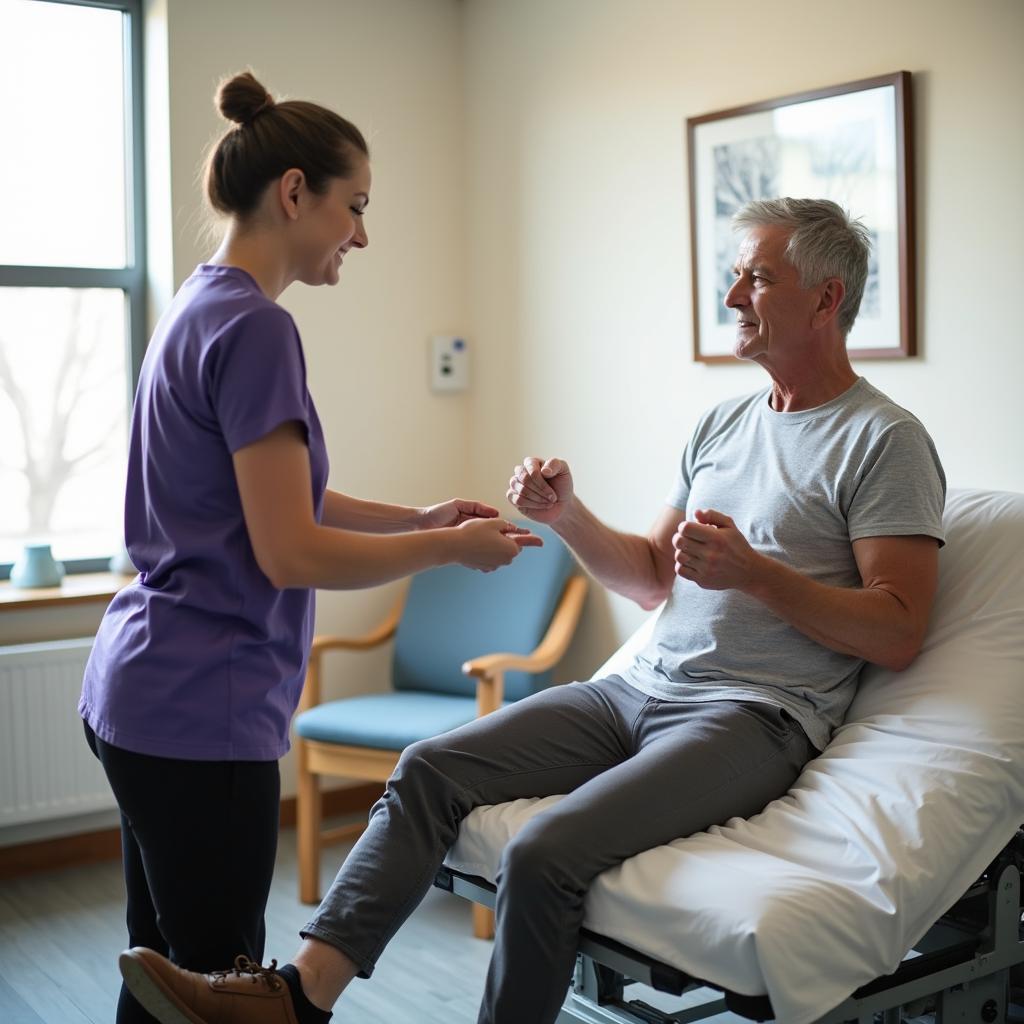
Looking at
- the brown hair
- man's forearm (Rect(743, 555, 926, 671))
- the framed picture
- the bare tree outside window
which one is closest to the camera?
the brown hair

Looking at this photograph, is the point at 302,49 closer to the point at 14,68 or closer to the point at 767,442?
the point at 14,68

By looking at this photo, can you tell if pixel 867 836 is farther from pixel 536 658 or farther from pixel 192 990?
pixel 536 658

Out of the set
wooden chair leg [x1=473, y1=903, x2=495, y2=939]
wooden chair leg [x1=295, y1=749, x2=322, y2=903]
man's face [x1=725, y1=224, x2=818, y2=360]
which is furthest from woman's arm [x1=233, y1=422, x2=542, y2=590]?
wooden chair leg [x1=295, y1=749, x2=322, y2=903]

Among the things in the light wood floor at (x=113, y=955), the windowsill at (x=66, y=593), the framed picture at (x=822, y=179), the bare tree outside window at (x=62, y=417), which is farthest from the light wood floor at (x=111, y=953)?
the framed picture at (x=822, y=179)

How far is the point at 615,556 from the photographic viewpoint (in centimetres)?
248

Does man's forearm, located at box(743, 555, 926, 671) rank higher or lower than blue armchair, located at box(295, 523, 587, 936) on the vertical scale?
higher

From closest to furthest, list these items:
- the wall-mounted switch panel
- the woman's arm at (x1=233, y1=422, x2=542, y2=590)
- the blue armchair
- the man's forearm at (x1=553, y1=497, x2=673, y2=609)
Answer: the woman's arm at (x1=233, y1=422, x2=542, y2=590) < the man's forearm at (x1=553, y1=497, x2=673, y2=609) < the blue armchair < the wall-mounted switch panel

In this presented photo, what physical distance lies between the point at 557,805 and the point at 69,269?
7.87ft

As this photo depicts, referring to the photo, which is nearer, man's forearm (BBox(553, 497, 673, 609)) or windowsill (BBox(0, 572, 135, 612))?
man's forearm (BBox(553, 497, 673, 609))

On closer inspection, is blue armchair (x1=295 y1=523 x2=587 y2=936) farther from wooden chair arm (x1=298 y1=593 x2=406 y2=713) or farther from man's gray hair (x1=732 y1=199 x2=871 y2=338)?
man's gray hair (x1=732 y1=199 x2=871 y2=338)

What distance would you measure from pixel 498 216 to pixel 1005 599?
2.23 metres

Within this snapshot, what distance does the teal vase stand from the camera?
348 cm

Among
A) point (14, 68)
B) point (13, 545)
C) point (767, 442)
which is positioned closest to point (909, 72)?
point (767, 442)

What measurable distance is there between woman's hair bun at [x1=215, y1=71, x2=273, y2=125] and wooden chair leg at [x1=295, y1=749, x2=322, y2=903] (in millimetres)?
2023
